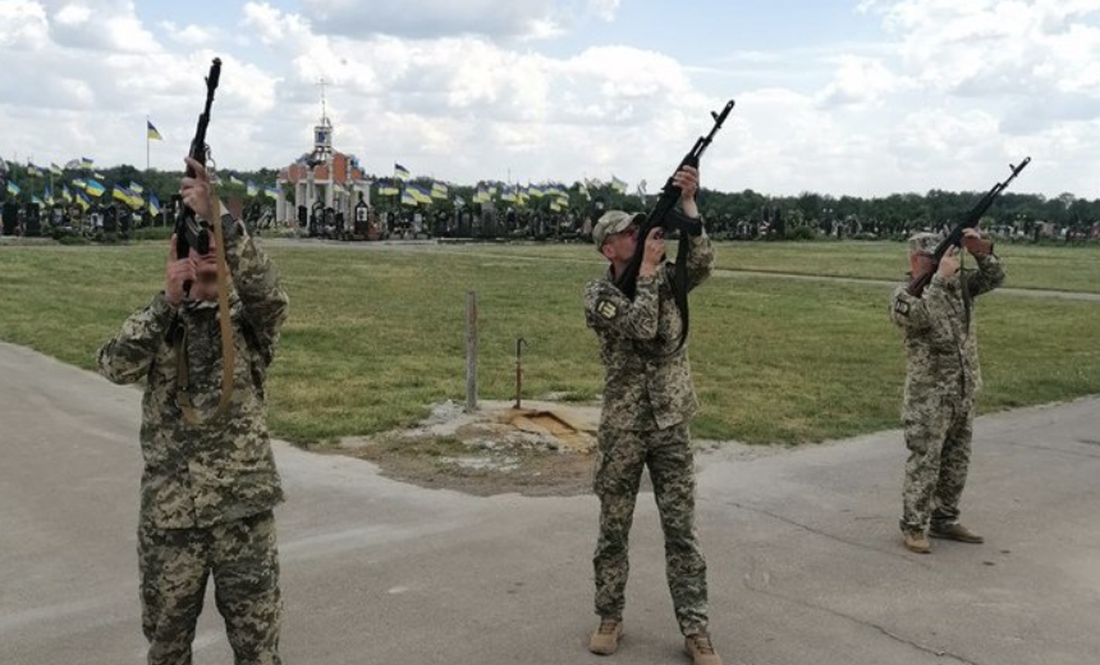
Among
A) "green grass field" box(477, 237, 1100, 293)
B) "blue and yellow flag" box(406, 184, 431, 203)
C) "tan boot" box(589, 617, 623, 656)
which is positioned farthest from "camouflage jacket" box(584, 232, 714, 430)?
"blue and yellow flag" box(406, 184, 431, 203)

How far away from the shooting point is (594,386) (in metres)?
12.1

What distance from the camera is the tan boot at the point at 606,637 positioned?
4.80 metres

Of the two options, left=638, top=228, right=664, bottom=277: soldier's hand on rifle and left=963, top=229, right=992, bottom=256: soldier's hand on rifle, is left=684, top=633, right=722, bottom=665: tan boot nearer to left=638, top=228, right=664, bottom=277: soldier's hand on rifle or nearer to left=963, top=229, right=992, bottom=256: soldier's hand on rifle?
left=638, top=228, right=664, bottom=277: soldier's hand on rifle

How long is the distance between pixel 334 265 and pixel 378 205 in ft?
190

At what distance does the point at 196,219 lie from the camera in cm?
346

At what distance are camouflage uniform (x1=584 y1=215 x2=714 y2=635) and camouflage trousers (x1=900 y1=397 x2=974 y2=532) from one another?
7.31 ft

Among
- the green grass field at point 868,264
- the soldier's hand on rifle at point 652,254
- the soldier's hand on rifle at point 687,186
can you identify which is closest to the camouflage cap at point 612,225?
the soldier's hand on rifle at point 652,254

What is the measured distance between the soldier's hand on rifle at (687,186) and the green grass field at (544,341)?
200 inches

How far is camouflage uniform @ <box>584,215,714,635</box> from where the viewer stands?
4711 millimetres

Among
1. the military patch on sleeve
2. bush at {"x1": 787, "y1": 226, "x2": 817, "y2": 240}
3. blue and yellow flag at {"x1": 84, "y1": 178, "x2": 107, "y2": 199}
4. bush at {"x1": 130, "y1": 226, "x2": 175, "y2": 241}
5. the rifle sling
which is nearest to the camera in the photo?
the rifle sling

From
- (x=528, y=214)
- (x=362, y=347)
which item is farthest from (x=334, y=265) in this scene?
(x=528, y=214)

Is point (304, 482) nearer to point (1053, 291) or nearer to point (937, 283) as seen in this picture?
point (937, 283)

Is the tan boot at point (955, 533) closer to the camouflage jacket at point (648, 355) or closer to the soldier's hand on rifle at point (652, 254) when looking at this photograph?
the camouflage jacket at point (648, 355)

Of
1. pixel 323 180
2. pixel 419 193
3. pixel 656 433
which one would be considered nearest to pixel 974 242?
pixel 656 433
